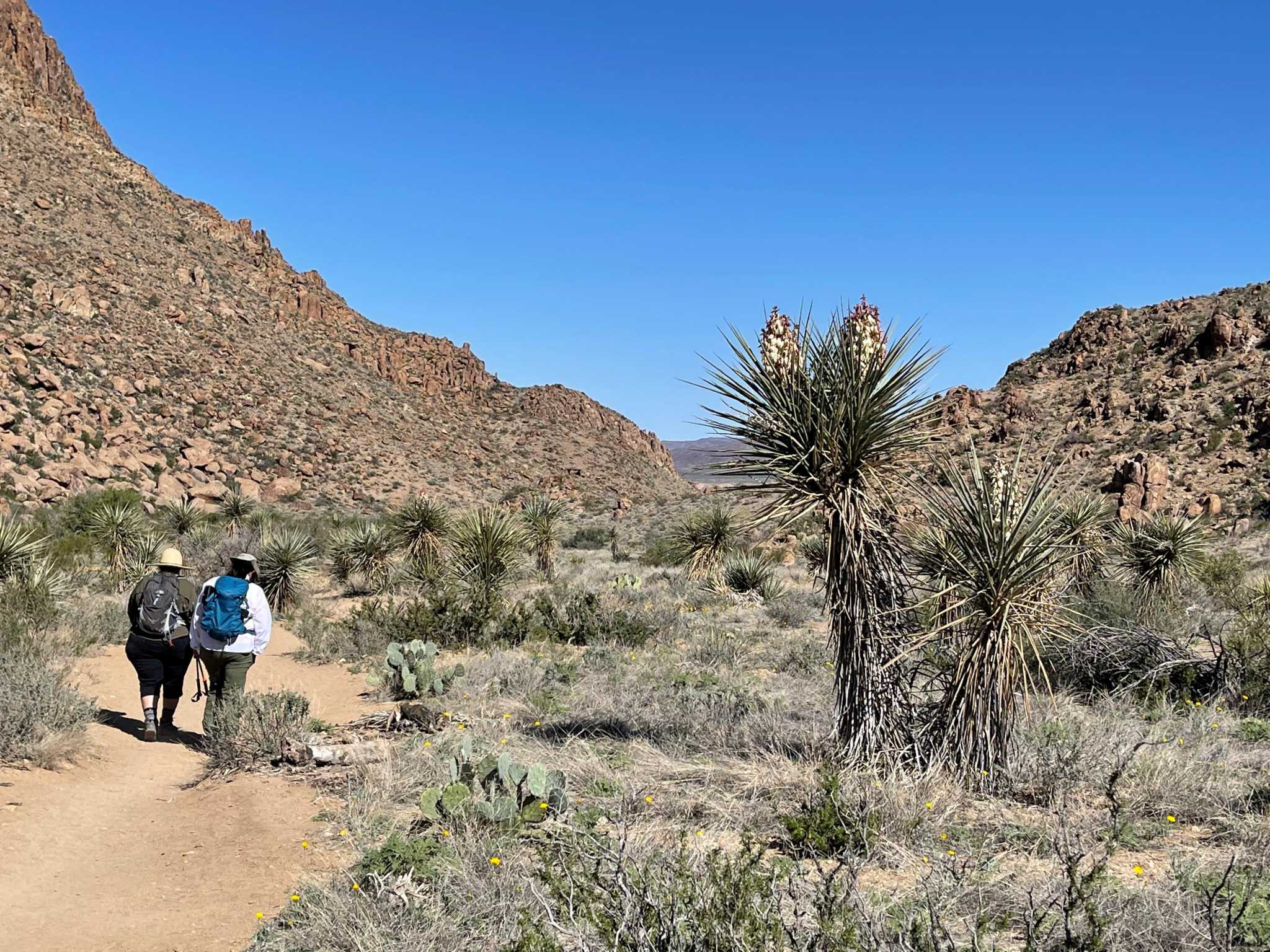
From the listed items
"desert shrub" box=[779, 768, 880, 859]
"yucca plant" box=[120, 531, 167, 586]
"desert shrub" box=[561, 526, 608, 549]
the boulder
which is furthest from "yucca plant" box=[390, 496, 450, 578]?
the boulder

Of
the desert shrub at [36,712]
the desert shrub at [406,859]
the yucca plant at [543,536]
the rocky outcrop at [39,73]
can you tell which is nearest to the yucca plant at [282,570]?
the yucca plant at [543,536]

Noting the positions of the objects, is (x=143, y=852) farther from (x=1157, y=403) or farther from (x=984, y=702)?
(x=1157, y=403)

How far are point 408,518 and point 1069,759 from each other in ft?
43.7

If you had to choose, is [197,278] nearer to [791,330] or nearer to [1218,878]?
[791,330]

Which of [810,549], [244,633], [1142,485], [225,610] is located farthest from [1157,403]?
[225,610]

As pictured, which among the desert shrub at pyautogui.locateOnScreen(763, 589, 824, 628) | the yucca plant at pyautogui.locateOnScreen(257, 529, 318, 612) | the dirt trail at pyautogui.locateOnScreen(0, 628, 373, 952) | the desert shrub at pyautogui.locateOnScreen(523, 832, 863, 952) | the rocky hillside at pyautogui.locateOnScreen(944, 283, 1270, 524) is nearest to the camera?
the desert shrub at pyautogui.locateOnScreen(523, 832, 863, 952)

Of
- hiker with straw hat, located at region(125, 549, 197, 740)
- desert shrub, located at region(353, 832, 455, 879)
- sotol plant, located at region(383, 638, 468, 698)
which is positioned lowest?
desert shrub, located at region(353, 832, 455, 879)

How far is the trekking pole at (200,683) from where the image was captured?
24.3 feet

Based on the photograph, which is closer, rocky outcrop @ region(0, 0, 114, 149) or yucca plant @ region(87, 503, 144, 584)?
yucca plant @ region(87, 503, 144, 584)

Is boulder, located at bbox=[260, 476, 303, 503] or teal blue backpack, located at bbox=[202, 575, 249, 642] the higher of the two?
boulder, located at bbox=[260, 476, 303, 503]

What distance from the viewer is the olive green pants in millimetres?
6914

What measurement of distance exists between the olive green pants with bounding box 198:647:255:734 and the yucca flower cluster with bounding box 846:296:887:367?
5229mm

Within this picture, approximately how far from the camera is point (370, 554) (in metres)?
16.7

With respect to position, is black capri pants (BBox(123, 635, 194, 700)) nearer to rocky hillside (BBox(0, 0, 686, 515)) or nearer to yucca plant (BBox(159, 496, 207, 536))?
yucca plant (BBox(159, 496, 207, 536))
